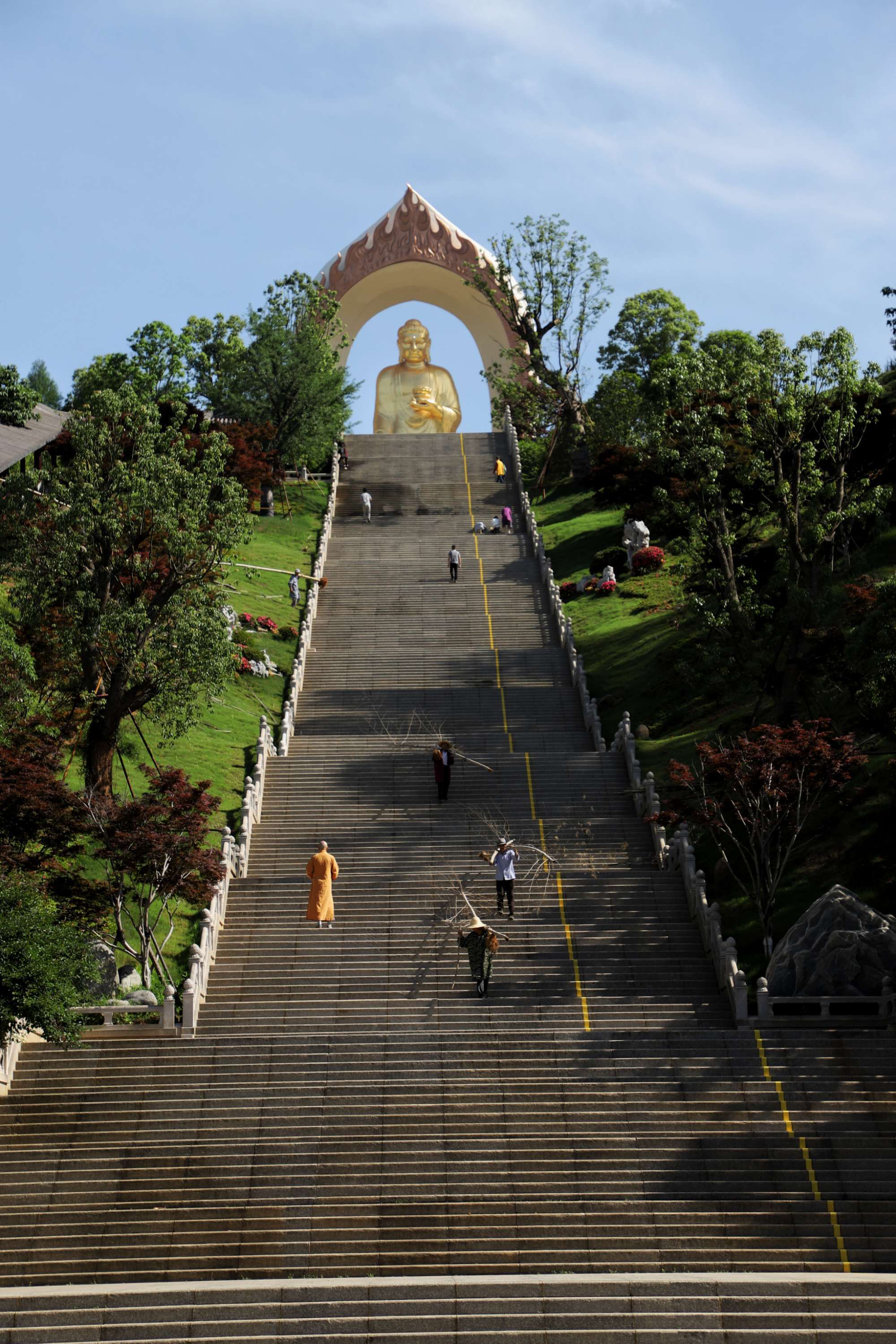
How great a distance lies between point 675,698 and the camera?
3092 centimetres

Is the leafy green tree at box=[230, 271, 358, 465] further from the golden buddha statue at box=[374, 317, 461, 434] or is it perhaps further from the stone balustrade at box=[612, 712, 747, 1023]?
the stone balustrade at box=[612, 712, 747, 1023]

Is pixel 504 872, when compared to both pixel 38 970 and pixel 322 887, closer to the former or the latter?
pixel 322 887

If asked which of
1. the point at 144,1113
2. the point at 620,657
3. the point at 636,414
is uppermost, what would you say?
the point at 636,414

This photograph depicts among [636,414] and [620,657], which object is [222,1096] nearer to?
[620,657]

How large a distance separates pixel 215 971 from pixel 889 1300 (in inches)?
403

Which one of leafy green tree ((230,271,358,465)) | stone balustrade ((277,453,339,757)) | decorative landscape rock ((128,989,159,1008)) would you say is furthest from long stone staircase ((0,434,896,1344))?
leafy green tree ((230,271,358,465))

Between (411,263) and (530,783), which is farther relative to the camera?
(411,263)

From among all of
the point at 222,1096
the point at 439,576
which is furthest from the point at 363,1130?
the point at 439,576

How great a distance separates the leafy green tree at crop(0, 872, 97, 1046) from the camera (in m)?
16.2

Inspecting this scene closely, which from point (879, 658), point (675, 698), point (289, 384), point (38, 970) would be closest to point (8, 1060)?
point (38, 970)

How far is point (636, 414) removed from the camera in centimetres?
4838

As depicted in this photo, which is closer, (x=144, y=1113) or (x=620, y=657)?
(x=144, y=1113)

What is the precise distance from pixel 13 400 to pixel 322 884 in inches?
809

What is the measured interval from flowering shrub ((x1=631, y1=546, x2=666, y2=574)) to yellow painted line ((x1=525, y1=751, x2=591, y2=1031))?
1458 centimetres
